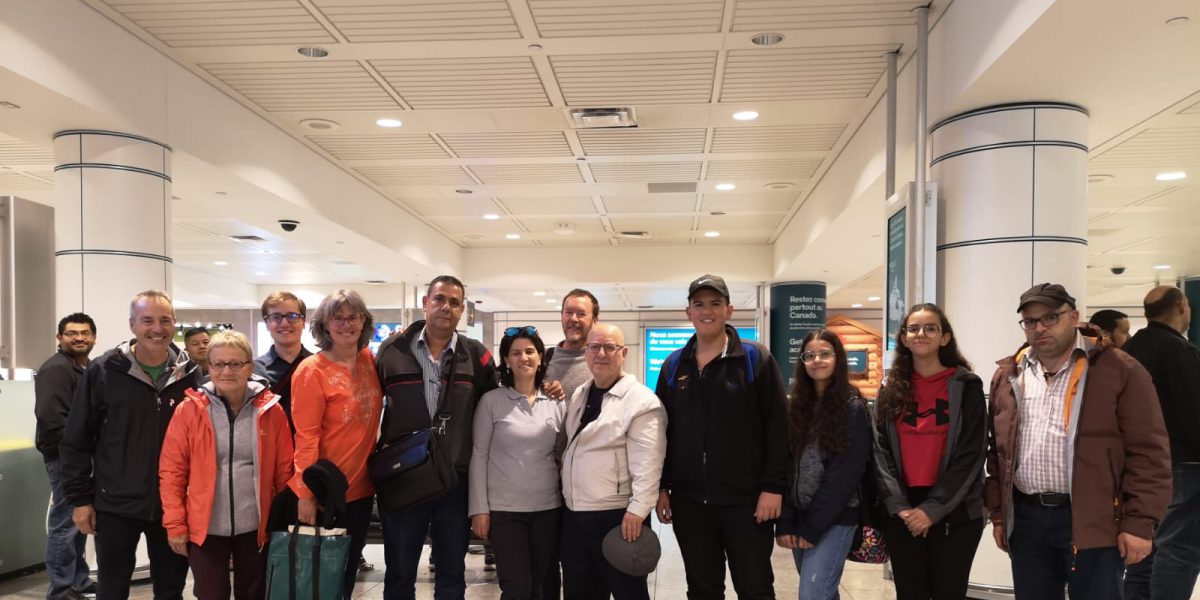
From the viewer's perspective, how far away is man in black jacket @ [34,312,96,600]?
455 centimetres

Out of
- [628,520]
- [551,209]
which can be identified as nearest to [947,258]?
[628,520]

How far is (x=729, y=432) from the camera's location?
3.32 m

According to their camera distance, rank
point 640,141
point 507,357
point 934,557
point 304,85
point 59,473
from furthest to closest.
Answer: point 640,141 → point 304,85 → point 59,473 → point 507,357 → point 934,557

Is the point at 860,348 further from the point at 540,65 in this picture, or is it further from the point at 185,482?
the point at 185,482

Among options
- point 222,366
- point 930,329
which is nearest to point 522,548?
point 222,366

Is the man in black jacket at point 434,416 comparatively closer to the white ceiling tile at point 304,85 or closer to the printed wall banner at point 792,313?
the white ceiling tile at point 304,85

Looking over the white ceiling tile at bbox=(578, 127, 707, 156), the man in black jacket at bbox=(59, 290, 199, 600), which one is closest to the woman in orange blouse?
the man in black jacket at bbox=(59, 290, 199, 600)

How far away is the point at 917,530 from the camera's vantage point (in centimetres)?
309

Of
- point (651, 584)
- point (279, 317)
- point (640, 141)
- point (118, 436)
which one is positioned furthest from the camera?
point (640, 141)

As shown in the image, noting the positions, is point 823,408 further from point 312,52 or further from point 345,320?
point 312,52

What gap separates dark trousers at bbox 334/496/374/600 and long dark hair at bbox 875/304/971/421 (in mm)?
2066

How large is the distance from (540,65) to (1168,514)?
4.36 metres

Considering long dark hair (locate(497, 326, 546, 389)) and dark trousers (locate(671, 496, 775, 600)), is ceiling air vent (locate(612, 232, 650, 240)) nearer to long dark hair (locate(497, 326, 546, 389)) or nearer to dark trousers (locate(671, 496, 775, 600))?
long dark hair (locate(497, 326, 546, 389))

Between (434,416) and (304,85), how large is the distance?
12.2 feet
